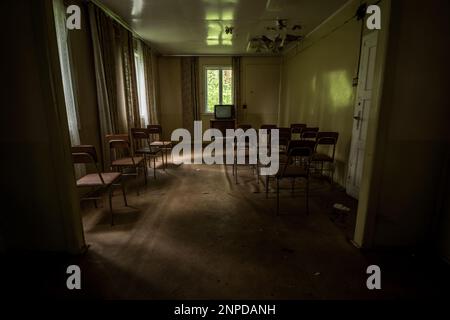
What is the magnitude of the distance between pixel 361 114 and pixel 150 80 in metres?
5.07

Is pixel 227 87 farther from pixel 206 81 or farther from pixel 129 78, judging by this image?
pixel 129 78

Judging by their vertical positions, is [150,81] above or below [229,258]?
above

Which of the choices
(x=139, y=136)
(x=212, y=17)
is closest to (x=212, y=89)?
(x=212, y=17)

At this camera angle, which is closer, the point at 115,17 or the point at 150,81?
the point at 115,17

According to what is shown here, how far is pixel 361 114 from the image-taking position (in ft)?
10.7

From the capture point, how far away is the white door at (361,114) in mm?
3070

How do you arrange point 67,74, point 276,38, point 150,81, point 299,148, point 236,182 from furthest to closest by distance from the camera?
1. point 150,81
2. point 276,38
3. point 236,182
4. point 67,74
5. point 299,148

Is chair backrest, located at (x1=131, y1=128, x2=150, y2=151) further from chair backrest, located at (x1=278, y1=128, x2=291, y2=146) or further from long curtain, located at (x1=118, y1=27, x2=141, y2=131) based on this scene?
chair backrest, located at (x1=278, y1=128, x2=291, y2=146)

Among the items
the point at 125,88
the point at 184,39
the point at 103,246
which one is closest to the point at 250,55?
the point at 184,39

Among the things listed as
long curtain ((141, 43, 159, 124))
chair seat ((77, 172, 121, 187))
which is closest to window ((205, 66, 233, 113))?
long curtain ((141, 43, 159, 124))

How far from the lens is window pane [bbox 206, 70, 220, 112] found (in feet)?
24.9

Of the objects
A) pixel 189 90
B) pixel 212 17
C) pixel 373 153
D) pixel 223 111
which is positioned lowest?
pixel 373 153

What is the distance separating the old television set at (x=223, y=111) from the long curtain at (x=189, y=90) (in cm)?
81

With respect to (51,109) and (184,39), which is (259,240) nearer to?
(51,109)
